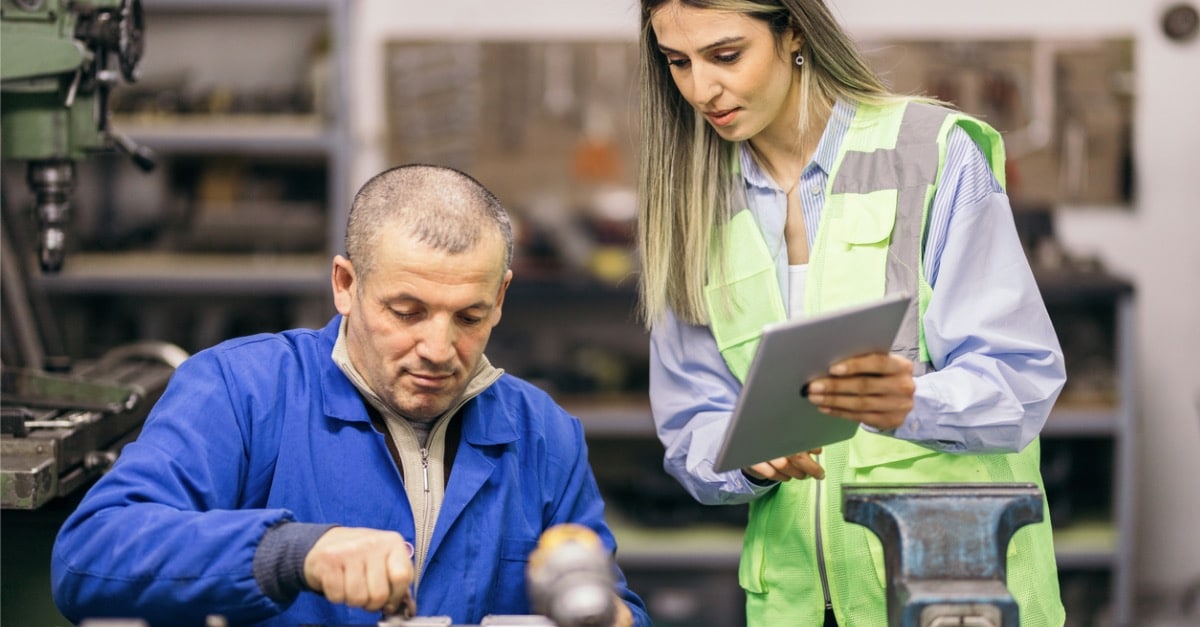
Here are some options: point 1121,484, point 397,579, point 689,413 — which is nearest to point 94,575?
point 397,579

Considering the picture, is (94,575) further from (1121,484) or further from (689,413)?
(1121,484)

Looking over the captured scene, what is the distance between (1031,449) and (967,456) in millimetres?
102

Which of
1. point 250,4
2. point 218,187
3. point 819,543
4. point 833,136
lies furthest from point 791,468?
point 218,187

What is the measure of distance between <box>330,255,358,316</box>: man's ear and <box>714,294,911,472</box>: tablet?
0.53 meters

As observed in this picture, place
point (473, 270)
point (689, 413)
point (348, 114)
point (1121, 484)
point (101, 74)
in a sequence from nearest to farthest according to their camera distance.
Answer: point (473, 270), point (689, 413), point (101, 74), point (1121, 484), point (348, 114)

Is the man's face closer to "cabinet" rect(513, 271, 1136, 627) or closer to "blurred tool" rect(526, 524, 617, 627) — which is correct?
"blurred tool" rect(526, 524, 617, 627)

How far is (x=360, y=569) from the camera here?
4.47 feet

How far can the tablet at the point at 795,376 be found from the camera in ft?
4.46

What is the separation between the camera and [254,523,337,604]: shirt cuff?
140 centimetres

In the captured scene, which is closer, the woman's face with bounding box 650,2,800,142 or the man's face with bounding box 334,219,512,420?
the man's face with bounding box 334,219,512,420

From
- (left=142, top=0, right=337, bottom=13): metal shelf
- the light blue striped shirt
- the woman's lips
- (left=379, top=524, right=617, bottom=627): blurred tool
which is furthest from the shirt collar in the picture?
(left=142, top=0, right=337, bottom=13): metal shelf

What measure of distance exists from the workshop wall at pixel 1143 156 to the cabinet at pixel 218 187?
0.30m

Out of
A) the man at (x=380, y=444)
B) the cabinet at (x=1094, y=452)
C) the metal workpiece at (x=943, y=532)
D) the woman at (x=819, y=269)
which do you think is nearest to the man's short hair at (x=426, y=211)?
the man at (x=380, y=444)

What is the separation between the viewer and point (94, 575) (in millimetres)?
1482
